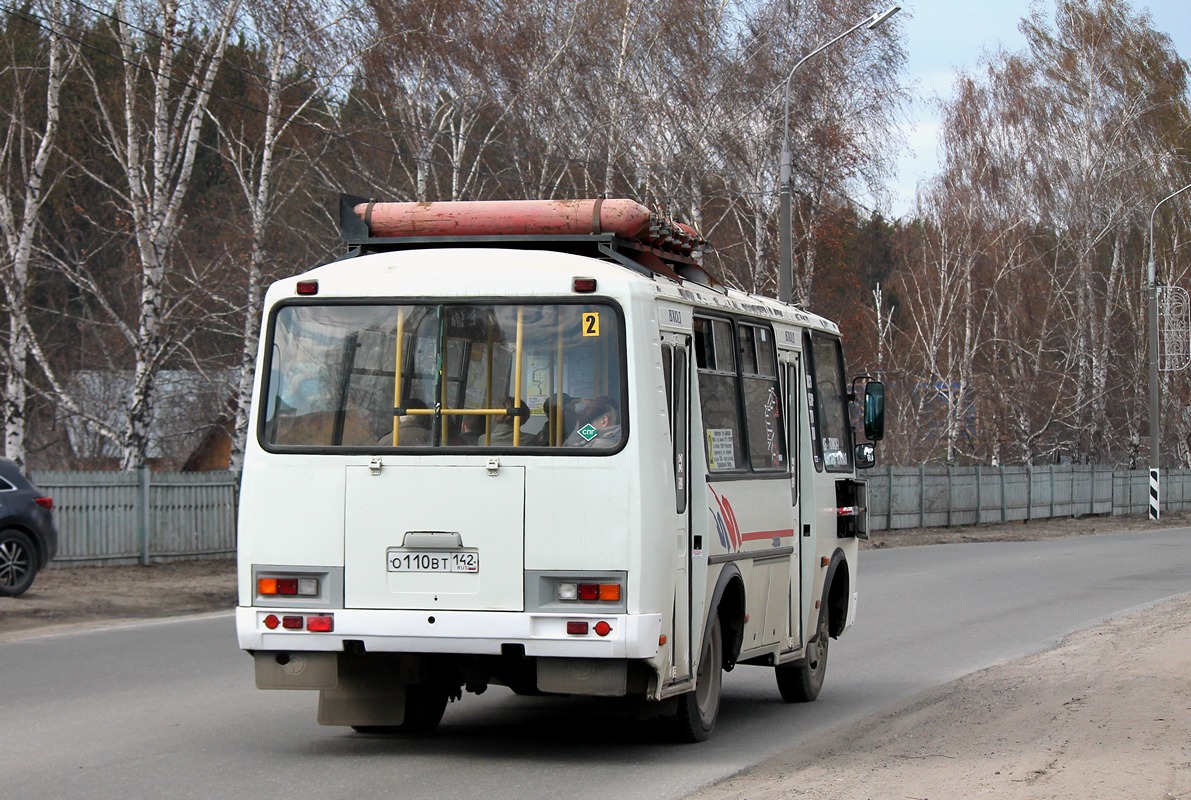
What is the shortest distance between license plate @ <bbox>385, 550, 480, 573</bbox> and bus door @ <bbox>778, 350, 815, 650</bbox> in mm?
3243

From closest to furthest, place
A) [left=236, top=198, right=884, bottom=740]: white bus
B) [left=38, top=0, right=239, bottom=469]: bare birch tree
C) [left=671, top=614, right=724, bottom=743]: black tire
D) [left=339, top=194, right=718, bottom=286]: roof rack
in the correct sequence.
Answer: [left=236, top=198, right=884, bottom=740]: white bus < [left=339, top=194, right=718, bottom=286]: roof rack < [left=671, top=614, right=724, bottom=743]: black tire < [left=38, top=0, right=239, bottom=469]: bare birch tree

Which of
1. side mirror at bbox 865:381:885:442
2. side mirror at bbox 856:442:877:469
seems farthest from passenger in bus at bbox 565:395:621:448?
side mirror at bbox 856:442:877:469

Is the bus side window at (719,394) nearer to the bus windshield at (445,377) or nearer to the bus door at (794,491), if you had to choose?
the bus windshield at (445,377)

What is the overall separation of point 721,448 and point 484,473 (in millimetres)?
1736

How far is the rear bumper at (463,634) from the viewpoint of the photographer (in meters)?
8.33

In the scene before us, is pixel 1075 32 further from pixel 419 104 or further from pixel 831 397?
pixel 831 397

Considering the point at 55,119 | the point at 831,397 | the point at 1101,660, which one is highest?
the point at 55,119

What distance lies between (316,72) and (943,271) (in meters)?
28.3

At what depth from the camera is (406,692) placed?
9.55 m

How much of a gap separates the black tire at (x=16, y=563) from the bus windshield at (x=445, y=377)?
10122 millimetres

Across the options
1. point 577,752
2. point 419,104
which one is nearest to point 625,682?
point 577,752

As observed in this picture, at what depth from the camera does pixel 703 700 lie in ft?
31.9

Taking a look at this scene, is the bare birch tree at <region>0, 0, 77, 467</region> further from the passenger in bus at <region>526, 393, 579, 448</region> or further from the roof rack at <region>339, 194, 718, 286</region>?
the passenger in bus at <region>526, 393, 579, 448</region>

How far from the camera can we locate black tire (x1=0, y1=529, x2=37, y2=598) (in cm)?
1792
